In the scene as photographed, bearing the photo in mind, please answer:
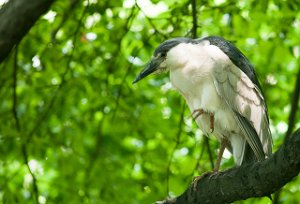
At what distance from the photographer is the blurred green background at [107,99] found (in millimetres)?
5723

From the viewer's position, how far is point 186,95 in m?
4.48

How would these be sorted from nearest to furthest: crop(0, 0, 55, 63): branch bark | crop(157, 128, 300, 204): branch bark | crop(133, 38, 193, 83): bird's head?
crop(157, 128, 300, 204): branch bark
crop(0, 0, 55, 63): branch bark
crop(133, 38, 193, 83): bird's head

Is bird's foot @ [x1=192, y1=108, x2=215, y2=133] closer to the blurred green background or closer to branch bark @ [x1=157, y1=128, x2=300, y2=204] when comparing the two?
branch bark @ [x1=157, y1=128, x2=300, y2=204]

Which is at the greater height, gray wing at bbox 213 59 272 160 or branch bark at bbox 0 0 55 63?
branch bark at bbox 0 0 55 63

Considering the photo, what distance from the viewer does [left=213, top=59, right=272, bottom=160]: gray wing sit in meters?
4.25

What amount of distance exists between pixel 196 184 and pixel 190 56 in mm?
910

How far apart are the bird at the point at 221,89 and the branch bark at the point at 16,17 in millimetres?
1085

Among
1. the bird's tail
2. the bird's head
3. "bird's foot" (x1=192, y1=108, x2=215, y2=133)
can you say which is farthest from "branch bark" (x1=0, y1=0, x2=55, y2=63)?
the bird's tail

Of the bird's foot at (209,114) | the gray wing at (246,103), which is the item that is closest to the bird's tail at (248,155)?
the gray wing at (246,103)

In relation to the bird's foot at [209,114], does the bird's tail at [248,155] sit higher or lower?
lower

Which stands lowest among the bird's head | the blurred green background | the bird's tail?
the blurred green background

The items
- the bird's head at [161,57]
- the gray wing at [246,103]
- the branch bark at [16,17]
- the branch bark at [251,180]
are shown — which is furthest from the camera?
the bird's head at [161,57]

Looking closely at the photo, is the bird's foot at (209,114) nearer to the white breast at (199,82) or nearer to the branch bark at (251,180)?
the white breast at (199,82)

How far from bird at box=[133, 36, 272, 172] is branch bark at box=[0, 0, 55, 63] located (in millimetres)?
1085
